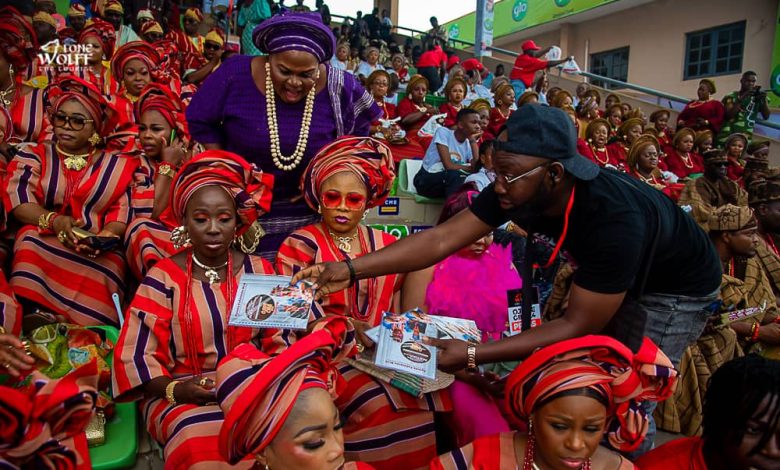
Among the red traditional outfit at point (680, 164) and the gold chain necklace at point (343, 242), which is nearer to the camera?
the gold chain necklace at point (343, 242)

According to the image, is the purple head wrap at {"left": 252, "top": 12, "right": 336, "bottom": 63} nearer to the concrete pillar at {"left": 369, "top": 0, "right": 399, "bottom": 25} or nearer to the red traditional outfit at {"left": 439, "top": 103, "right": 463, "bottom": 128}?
the red traditional outfit at {"left": 439, "top": 103, "right": 463, "bottom": 128}

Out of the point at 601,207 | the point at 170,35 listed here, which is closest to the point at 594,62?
the point at 170,35

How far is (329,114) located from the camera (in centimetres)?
346

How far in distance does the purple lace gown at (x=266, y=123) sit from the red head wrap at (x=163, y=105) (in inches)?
44.7

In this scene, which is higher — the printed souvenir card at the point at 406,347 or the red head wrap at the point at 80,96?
the red head wrap at the point at 80,96

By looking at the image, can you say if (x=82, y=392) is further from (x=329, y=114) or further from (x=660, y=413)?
(x=660, y=413)

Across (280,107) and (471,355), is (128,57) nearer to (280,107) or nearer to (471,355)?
(280,107)

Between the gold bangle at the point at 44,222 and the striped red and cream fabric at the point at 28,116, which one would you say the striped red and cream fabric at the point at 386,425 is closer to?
the gold bangle at the point at 44,222

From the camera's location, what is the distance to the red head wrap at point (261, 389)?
1.70m

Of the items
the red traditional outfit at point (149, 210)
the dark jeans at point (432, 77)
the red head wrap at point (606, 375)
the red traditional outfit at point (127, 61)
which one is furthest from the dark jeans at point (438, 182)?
the dark jeans at point (432, 77)

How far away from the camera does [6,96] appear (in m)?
4.50

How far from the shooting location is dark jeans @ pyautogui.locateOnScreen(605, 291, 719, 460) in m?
2.37

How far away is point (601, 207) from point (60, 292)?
325 cm

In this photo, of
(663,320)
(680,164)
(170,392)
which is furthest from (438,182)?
(680,164)
